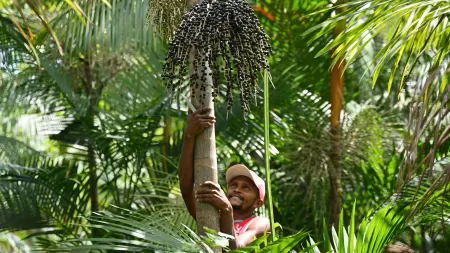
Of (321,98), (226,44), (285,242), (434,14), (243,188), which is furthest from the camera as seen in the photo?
(321,98)

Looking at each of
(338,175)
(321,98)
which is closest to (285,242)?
(338,175)

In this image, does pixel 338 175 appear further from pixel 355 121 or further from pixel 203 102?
pixel 203 102

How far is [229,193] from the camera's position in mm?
6922

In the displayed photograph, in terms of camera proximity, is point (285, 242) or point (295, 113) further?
point (295, 113)

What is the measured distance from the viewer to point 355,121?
10.4 m

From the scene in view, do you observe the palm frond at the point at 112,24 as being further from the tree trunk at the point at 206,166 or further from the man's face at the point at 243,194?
the tree trunk at the point at 206,166

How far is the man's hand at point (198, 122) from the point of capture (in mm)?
5566

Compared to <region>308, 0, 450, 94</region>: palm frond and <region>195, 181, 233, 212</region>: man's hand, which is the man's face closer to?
<region>308, 0, 450, 94</region>: palm frond

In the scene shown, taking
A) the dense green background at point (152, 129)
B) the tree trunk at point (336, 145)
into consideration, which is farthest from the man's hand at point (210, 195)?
the tree trunk at point (336, 145)

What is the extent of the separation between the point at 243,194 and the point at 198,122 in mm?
1391

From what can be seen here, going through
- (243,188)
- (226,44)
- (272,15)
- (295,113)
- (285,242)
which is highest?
(272,15)

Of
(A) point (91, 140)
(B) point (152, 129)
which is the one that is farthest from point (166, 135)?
(A) point (91, 140)

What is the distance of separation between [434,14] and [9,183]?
5539 mm

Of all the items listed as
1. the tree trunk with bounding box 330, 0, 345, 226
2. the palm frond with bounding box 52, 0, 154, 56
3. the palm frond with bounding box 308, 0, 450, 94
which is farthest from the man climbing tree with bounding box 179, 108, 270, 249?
the tree trunk with bounding box 330, 0, 345, 226
